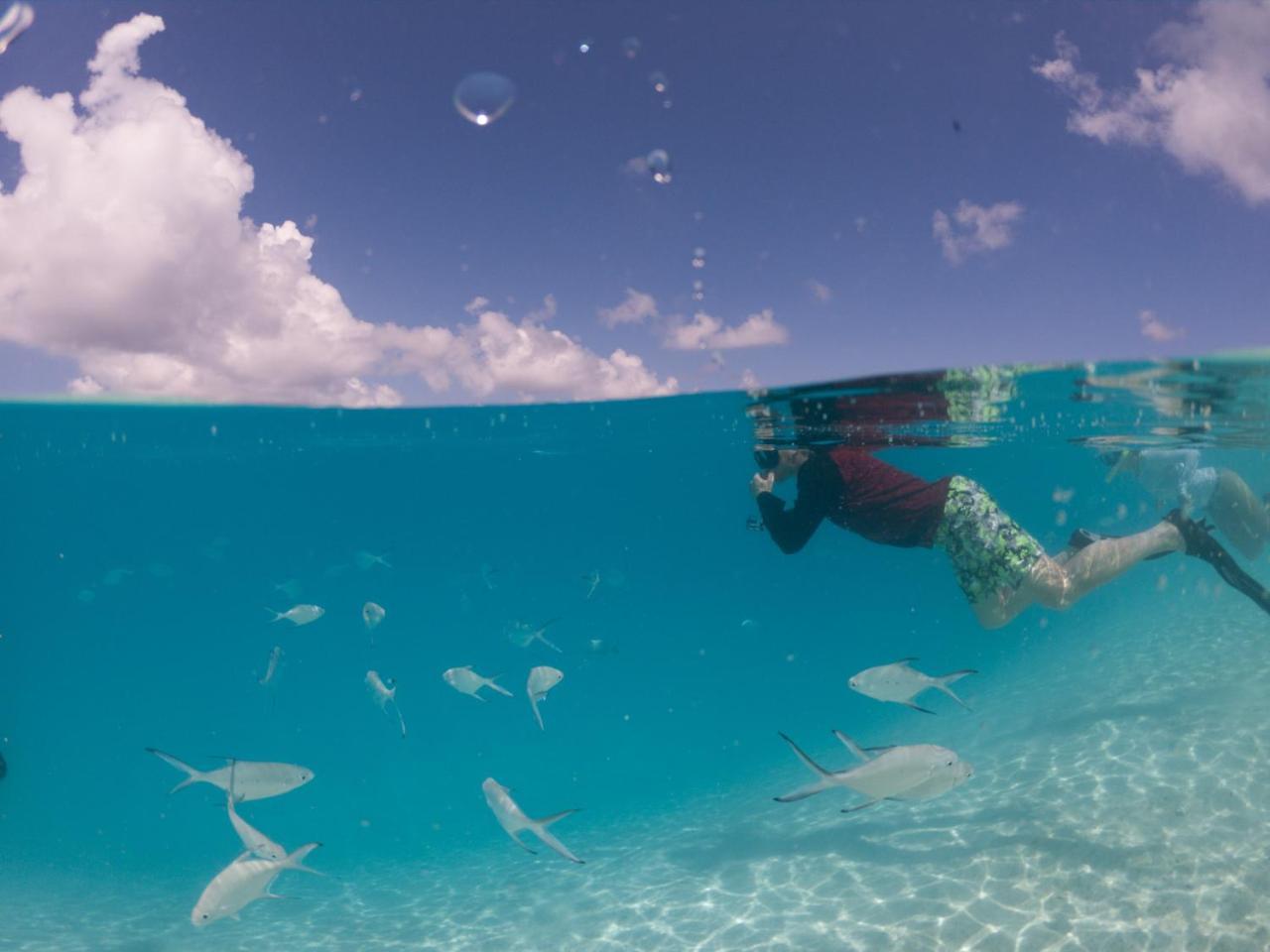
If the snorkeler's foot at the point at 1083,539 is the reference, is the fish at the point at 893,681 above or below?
below

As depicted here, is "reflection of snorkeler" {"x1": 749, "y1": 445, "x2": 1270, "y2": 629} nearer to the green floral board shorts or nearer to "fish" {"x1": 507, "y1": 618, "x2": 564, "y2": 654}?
the green floral board shorts

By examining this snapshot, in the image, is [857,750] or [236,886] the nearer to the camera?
[857,750]

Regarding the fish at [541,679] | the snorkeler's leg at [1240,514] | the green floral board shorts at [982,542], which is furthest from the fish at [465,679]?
the snorkeler's leg at [1240,514]

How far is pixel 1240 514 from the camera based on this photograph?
1487cm

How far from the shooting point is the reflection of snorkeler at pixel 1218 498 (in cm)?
1464

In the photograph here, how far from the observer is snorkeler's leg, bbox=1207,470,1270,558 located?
14.6 m

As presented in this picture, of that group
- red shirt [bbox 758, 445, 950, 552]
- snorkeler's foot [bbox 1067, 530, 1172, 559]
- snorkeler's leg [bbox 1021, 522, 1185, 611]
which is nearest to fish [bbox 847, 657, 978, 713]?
red shirt [bbox 758, 445, 950, 552]

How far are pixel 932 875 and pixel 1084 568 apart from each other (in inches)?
182

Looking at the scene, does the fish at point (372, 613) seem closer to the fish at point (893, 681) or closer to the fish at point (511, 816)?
the fish at point (511, 816)

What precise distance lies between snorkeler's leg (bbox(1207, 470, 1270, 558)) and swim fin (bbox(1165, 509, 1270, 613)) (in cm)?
637

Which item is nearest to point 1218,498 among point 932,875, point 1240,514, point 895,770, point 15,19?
point 1240,514

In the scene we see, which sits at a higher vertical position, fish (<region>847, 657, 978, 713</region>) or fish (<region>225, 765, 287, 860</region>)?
fish (<region>847, 657, 978, 713</region>)

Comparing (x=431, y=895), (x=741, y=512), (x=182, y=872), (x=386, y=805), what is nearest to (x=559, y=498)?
(x=741, y=512)

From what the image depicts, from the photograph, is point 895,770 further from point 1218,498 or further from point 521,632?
point 1218,498
